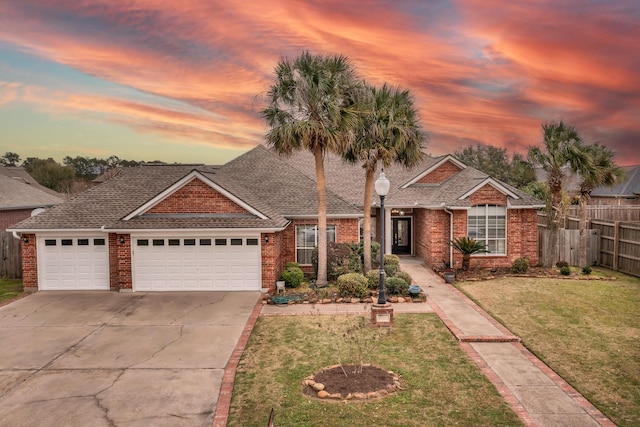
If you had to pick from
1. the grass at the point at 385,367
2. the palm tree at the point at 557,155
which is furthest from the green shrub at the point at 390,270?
the palm tree at the point at 557,155

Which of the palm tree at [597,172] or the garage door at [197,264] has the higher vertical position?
the palm tree at [597,172]

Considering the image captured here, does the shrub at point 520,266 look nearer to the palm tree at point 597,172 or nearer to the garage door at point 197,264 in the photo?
the palm tree at point 597,172

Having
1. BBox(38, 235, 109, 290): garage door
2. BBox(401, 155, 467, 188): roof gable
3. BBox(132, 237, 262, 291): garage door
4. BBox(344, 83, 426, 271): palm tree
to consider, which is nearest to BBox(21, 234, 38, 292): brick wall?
BBox(38, 235, 109, 290): garage door

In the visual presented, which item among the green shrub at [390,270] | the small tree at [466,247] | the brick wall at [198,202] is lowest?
the green shrub at [390,270]

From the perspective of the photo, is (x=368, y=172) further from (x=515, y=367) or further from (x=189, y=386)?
(x=189, y=386)

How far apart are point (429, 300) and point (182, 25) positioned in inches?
562

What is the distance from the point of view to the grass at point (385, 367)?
741 centimetres

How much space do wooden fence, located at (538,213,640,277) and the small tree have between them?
149 inches

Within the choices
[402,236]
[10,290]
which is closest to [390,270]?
[402,236]

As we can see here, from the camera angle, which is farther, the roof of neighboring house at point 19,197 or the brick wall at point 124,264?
the roof of neighboring house at point 19,197

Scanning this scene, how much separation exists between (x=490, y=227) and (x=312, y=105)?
1083 centimetres

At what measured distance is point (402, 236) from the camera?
25.2m

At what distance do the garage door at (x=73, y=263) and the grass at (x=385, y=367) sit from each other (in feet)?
28.6

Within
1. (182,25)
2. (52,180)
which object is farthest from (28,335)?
(52,180)
